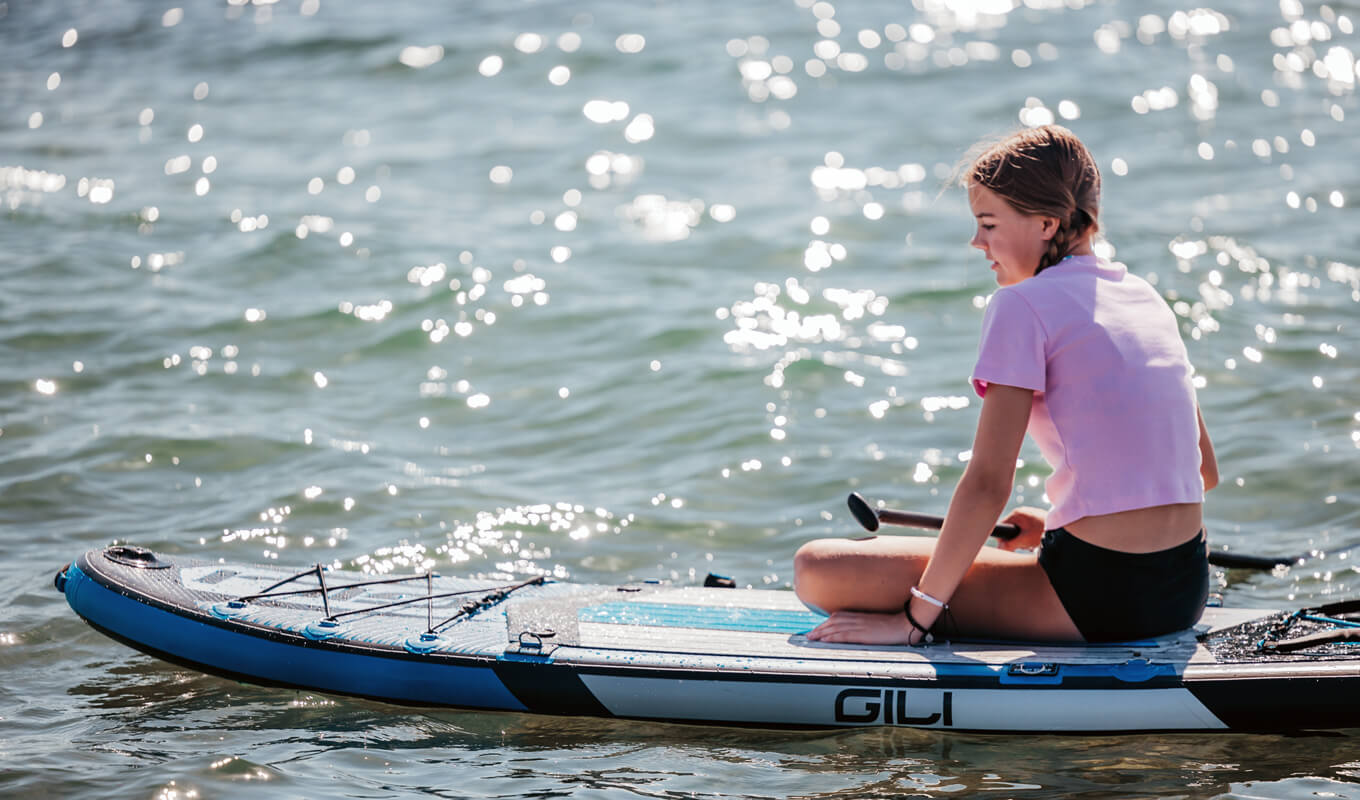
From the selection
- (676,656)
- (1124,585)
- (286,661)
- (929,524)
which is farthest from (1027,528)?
(286,661)

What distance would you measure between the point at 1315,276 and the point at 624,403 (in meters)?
4.76

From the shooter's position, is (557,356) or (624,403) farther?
(557,356)

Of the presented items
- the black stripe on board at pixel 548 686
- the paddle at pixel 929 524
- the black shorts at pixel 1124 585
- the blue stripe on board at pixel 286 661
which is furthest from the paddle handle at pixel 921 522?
the blue stripe on board at pixel 286 661

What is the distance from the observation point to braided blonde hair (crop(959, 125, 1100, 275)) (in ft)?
Answer: 12.2

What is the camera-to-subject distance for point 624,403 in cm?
802

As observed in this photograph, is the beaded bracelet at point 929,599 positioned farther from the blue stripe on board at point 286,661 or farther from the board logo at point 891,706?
the blue stripe on board at point 286,661

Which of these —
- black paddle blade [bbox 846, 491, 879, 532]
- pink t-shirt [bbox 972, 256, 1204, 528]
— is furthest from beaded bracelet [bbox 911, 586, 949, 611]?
pink t-shirt [bbox 972, 256, 1204, 528]

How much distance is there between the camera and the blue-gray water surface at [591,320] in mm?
4383

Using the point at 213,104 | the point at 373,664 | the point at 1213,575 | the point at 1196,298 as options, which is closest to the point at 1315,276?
the point at 1196,298

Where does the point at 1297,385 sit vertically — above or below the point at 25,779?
above

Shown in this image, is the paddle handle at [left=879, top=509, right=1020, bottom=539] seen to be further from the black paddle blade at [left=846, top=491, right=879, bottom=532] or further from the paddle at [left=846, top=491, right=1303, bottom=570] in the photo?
the black paddle blade at [left=846, top=491, right=879, bottom=532]

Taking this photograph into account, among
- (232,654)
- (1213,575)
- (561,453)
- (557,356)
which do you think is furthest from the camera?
(557,356)

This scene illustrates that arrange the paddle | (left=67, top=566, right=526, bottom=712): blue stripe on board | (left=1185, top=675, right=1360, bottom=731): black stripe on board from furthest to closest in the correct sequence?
the paddle → (left=67, top=566, right=526, bottom=712): blue stripe on board → (left=1185, top=675, right=1360, bottom=731): black stripe on board

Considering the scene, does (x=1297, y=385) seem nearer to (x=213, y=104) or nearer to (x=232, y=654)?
(x=232, y=654)
